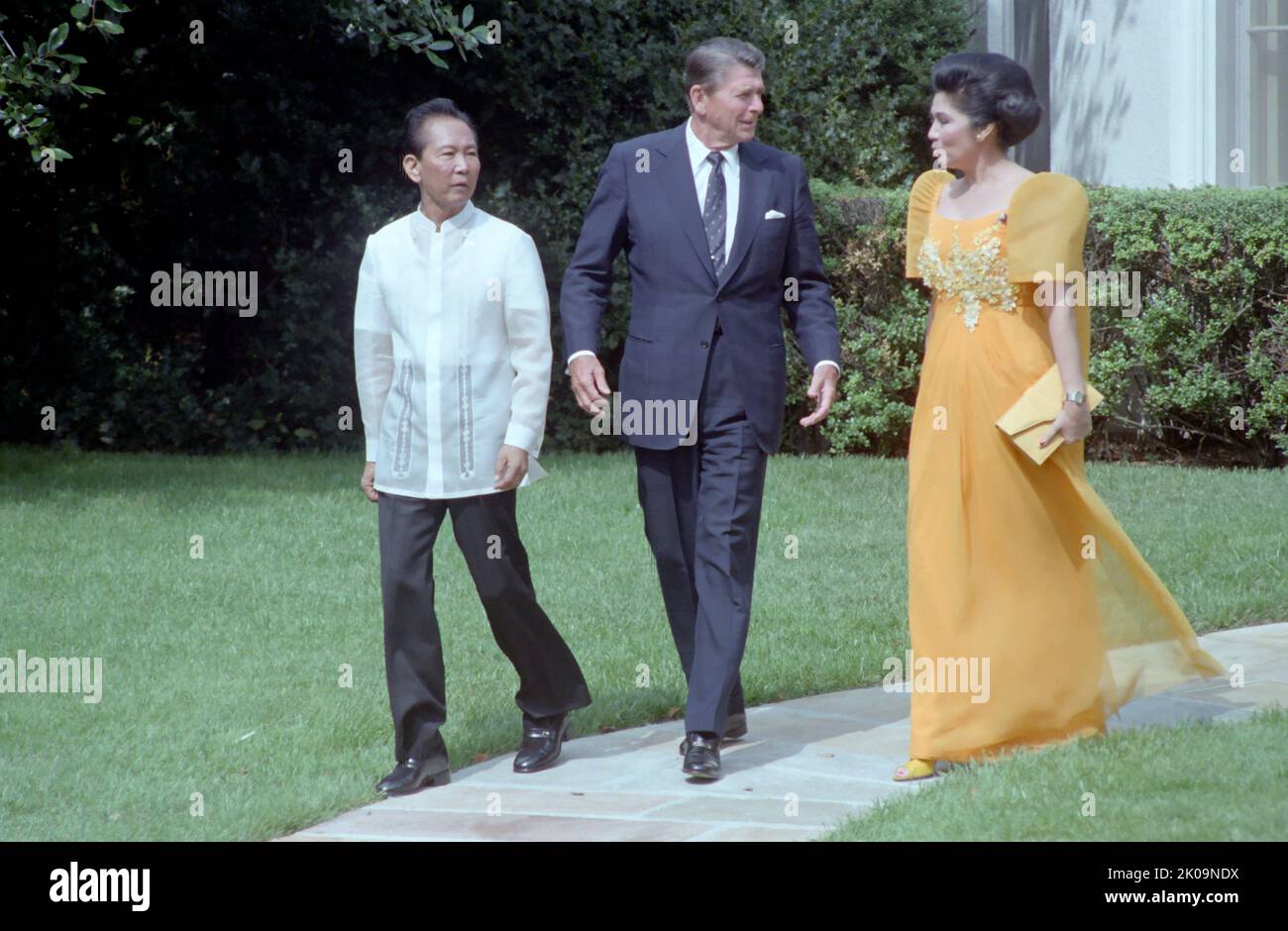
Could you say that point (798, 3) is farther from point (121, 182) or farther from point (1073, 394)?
point (1073, 394)

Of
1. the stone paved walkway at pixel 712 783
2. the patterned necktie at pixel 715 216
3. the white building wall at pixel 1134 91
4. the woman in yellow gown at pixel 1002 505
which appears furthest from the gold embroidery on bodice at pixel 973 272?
the white building wall at pixel 1134 91

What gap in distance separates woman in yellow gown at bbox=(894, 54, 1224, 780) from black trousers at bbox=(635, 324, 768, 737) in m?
0.53

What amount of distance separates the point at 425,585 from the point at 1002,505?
180cm

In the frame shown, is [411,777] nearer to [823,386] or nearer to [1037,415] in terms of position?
[823,386]

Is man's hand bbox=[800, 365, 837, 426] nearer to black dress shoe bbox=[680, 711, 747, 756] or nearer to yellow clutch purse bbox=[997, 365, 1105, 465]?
yellow clutch purse bbox=[997, 365, 1105, 465]

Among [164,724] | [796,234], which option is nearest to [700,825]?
[796,234]

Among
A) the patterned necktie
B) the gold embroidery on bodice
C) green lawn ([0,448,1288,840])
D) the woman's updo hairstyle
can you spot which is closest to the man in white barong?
green lawn ([0,448,1288,840])

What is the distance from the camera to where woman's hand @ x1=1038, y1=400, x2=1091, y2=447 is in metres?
→ 5.27

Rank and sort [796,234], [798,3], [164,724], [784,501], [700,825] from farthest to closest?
1. [798,3]
2. [784,501]
3. [164,724]
4. [796,234]
5. [700,825]

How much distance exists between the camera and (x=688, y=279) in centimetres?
550

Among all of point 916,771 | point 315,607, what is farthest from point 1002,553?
point 315,607

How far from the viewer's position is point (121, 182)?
42.4 ft

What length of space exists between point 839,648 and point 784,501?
Result: 11.1ft

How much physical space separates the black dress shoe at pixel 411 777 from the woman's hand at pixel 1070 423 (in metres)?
2.12
